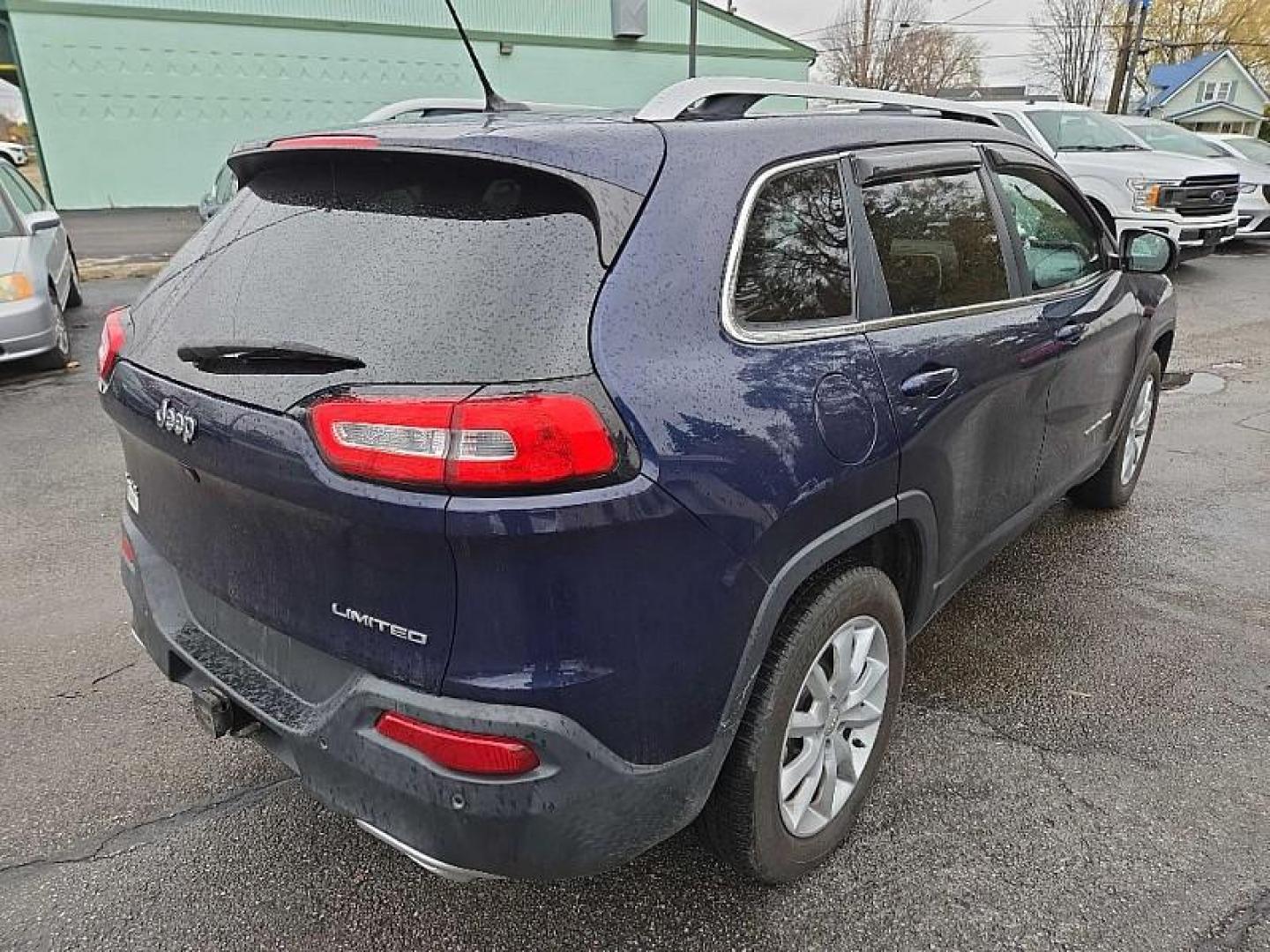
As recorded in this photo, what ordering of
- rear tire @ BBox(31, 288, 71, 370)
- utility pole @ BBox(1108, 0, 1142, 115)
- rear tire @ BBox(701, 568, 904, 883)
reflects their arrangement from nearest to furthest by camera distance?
rear tire @ BBox(701, 568, 904, 883), rear tire @ BBox(31, 288, 71, 370), utility pole @ BBox(1108, 0, 1142, 115)

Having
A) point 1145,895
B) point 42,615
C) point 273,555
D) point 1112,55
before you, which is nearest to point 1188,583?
point 1145,895

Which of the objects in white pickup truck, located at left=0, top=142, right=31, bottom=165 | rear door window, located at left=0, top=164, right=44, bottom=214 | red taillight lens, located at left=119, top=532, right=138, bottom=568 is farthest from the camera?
white pickup truck, located at left=0, top=142, right=31, bottom=165

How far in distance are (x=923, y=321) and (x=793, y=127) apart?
2.07ft

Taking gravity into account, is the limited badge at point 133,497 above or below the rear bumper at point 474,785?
above

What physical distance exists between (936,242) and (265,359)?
6.08 ft

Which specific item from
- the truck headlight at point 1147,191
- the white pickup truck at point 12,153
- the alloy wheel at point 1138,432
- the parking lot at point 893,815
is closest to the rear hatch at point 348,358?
the parking lot at point 893,815

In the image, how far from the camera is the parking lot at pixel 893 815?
2248 mm

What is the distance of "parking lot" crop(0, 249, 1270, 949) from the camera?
7.38 feet

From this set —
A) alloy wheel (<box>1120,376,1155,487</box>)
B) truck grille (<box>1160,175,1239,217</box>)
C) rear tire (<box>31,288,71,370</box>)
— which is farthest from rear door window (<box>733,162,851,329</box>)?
truck grille (<box>1160,175,1239,217</box>)

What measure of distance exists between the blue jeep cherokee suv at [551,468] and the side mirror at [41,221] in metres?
6.47

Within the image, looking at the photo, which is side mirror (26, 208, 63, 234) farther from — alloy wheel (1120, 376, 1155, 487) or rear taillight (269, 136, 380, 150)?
alloy wheel (1120, 376, 1155, 487)

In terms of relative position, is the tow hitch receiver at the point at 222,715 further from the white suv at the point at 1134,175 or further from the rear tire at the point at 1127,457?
the white suv at the point at 1134,175

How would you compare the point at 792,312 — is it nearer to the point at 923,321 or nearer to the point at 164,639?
the point at 923,321

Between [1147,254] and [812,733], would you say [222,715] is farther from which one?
[1147,254]
